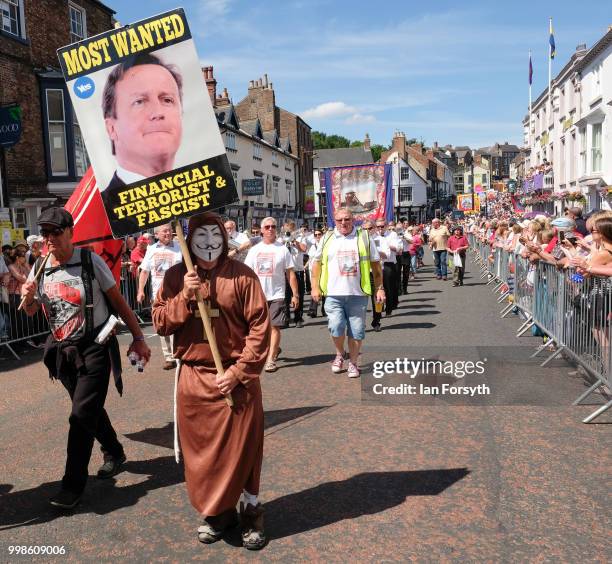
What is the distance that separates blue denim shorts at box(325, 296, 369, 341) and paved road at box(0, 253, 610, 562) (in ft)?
2.25

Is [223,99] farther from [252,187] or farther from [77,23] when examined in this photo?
[77,23]

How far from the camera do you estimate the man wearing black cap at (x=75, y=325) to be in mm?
4059

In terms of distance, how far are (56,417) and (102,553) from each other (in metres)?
3.03

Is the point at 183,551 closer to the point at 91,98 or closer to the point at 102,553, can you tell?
the point at 102,553

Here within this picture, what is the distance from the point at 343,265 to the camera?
24.6ft

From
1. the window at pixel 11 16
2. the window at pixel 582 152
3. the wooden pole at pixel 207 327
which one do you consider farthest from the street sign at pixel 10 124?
the window at pixel 582 152

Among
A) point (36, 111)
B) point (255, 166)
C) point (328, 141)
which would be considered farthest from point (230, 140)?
point (328, 141)

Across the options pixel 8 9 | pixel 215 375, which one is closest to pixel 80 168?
pixel 8 9

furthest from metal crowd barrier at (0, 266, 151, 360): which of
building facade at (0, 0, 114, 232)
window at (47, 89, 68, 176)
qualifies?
window at (47, 89, 68, 176)

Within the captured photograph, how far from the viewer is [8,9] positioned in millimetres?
17266

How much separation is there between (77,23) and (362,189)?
37.2 ft

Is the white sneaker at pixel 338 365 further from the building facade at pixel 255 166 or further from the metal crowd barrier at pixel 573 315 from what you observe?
the building facade at pixel 255 166

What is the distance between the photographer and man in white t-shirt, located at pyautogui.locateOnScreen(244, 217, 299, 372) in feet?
27.1

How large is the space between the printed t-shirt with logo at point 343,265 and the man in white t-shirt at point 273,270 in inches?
29.9
